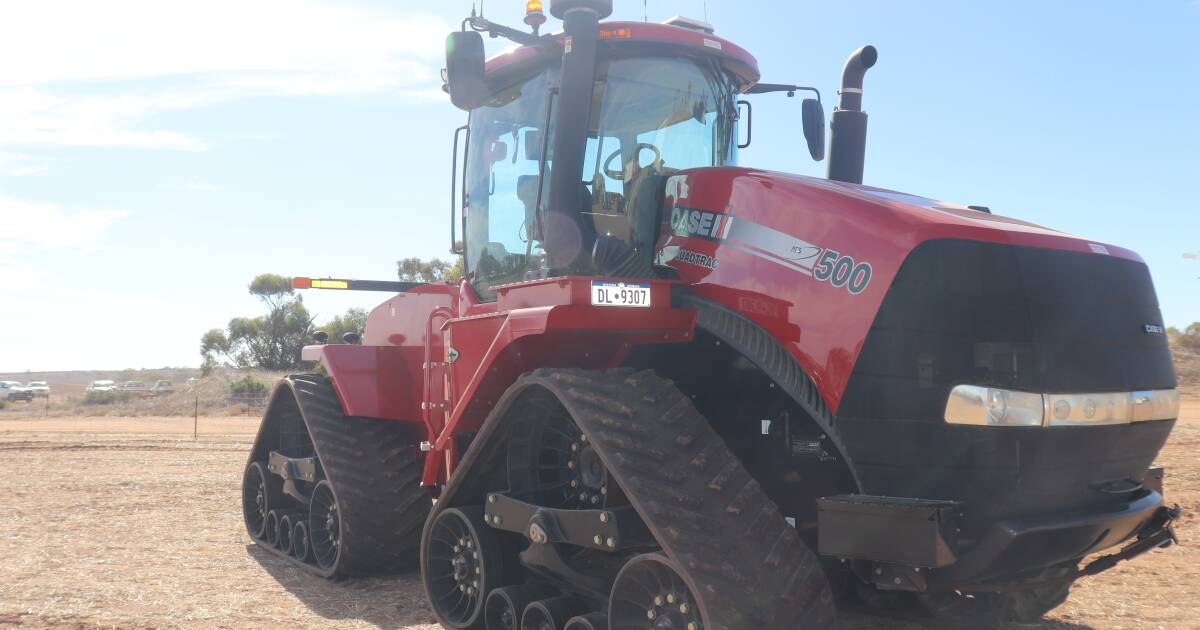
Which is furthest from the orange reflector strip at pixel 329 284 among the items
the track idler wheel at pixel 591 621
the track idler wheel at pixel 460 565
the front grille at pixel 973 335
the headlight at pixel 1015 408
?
the headlight at pixel 1015 408

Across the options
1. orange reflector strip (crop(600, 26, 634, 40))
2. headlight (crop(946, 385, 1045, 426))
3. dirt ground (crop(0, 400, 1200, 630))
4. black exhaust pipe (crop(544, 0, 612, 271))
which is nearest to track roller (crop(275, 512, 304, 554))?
dirt ground (crop(0, 400, 1200, 630))

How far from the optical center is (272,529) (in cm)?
894

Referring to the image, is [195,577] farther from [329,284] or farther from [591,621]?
[591,621]

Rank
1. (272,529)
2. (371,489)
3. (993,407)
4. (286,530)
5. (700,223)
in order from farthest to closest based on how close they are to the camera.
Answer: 1. (272,529)
2. (286,530)
3. (371,489)
4. (700,223)
5. (993,407)

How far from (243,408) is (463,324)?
37.6 meters

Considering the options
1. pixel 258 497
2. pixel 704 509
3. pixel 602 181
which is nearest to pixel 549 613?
pixel 704 509

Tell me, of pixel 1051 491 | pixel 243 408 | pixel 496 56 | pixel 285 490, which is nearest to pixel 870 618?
pixel 1051 491

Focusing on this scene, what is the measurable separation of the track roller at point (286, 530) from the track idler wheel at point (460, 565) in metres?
2.95

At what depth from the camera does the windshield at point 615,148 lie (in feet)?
18.3

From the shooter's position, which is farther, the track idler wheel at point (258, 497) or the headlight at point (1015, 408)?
the track idler wheel at point (258, 497)

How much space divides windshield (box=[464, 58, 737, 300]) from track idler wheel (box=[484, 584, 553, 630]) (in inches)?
68.2

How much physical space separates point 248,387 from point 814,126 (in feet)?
143

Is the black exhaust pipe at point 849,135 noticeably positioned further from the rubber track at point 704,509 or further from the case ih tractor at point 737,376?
the rubber track at point 704,509

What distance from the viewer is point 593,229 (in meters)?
5.59
